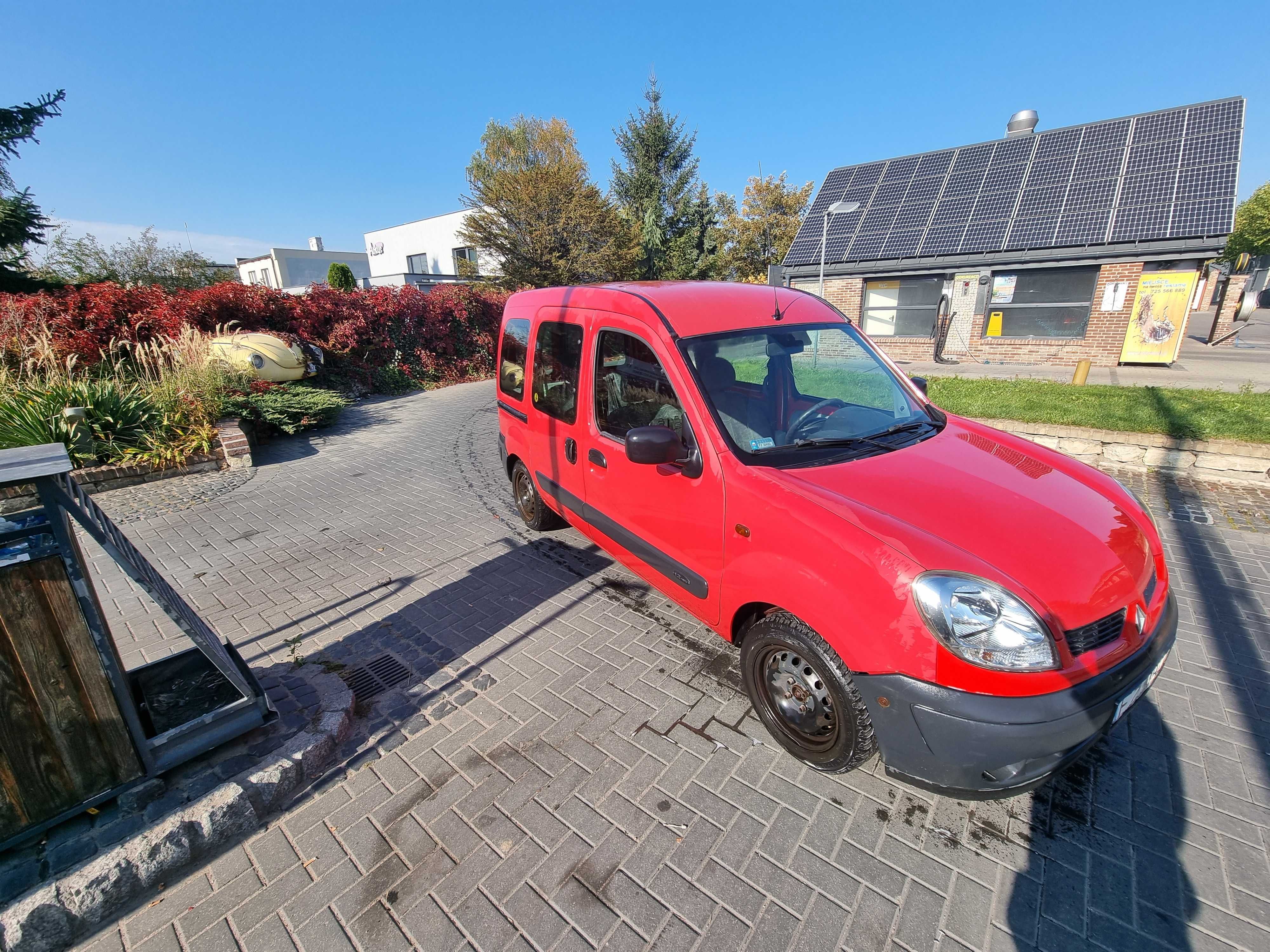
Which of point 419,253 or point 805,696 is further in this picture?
point 419,253

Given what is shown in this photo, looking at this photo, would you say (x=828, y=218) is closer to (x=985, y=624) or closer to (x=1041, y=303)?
(x=1041, y=303)

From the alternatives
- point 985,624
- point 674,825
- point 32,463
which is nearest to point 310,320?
point 32,463

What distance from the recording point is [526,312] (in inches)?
182

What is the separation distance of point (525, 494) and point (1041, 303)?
15.0m

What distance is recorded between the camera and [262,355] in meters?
9.43

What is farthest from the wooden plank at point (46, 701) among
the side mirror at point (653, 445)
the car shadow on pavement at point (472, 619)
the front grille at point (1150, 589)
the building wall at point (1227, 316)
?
the building wall at point (1227, 316)

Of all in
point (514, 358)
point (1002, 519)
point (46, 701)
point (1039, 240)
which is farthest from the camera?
point (1039, 240)

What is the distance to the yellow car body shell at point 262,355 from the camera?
29.5 feet

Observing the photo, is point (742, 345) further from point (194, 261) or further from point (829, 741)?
point (194, 261)

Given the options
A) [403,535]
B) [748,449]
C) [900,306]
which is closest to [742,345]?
[748,449]

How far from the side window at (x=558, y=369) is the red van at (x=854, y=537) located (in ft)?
0.11

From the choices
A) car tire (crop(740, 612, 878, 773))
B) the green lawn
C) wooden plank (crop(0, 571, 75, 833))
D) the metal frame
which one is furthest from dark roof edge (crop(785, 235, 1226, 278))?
wooden plank (crop(0, 571, 75, 833))

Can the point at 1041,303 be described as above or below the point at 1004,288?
below

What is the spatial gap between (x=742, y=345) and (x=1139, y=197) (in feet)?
52.7
